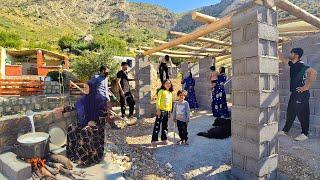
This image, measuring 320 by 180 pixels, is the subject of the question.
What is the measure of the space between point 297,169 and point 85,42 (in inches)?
1599

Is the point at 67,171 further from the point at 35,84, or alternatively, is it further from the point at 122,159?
the point at 35,84

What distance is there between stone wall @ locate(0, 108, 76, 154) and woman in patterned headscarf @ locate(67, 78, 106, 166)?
37.6 inches

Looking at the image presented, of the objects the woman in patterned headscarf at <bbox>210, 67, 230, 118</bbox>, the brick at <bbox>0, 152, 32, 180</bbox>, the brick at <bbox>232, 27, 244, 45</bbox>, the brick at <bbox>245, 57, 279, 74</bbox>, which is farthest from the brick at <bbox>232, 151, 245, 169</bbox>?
the woman in patterned headscarf at <bbox>210, 67, 230, 118</bbox>

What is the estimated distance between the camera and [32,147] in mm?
4672

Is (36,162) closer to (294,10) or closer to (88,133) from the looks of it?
(88,133)

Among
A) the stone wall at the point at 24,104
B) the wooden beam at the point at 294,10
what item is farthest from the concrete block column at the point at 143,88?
the wooden beam at the point at 294,10

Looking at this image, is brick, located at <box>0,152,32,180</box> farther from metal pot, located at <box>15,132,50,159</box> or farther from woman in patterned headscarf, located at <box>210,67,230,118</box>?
woman in patterned headscarf, located at <box>210,67,230,118</box>

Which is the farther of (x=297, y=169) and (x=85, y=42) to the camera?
(x=85, y=42)

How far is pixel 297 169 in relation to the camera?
4.84 meters

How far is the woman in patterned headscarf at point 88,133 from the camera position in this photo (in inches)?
205

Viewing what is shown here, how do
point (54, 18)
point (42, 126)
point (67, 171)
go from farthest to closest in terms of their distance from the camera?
point (54, 18) → point (42, 126) → point (67, 171)

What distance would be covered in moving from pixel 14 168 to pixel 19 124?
1.33 m

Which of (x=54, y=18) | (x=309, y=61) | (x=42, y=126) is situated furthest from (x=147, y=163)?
(x=54, y=18)

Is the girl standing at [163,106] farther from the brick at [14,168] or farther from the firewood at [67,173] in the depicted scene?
the brick at [14,168]
